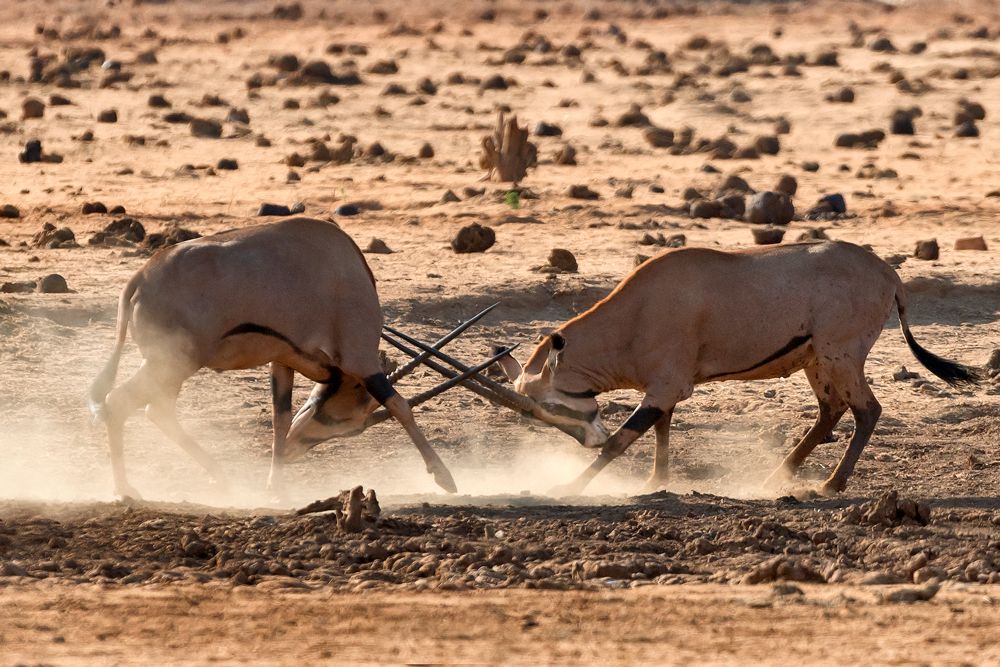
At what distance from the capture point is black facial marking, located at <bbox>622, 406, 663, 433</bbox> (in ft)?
33.3

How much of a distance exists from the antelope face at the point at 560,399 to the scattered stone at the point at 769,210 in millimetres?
8226

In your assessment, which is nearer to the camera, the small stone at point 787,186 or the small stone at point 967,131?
the small stone at point 787,186

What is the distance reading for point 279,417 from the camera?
34.1 feet

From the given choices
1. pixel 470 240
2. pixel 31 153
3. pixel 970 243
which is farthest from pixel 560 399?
pixel 31 153

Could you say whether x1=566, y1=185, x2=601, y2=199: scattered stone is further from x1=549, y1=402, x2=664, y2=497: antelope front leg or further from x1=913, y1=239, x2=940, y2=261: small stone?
x1=549, y1=402, x2=664, y2=497: antelope front leg

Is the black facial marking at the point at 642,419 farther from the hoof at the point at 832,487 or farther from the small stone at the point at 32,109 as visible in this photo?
the small stone at the point at 32,109

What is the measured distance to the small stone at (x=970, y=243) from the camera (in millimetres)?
17031

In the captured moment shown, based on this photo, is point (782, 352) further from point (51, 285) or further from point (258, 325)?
point (51, 285)

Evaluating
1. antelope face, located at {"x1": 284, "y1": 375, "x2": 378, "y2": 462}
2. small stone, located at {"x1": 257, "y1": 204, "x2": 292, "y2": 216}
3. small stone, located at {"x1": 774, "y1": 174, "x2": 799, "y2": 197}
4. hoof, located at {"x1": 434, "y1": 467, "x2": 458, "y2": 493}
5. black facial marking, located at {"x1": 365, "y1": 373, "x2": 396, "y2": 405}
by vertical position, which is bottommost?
small stone, located at {"x1": 774, "y1": 174, "x2": 799, "y2": 197}

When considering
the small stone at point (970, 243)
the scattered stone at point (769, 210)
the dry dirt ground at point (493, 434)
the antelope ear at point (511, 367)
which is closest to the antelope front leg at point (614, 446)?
the dry dirt ground at point (493, 434)

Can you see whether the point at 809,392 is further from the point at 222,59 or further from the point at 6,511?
the point at 222,59

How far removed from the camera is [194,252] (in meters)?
9.41

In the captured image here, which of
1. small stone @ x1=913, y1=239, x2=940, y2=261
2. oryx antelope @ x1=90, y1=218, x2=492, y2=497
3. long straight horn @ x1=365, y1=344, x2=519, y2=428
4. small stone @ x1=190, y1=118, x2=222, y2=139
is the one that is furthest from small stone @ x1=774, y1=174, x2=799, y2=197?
oryx antelope @ x1=90, y1=218, x2=492, y2=497

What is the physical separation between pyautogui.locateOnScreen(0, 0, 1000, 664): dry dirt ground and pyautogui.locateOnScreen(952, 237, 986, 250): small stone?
484 millimetres
